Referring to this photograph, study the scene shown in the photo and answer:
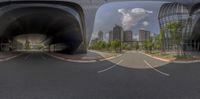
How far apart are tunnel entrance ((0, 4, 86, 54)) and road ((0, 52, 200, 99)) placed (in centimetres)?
10

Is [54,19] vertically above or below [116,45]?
above

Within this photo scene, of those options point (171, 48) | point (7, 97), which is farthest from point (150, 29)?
point (7, 97)

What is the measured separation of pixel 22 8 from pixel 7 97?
70 centimetres

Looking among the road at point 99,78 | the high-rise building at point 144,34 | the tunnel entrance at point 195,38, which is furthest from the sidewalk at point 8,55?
the tunnel entrance at point 195,38

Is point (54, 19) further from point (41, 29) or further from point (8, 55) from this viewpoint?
point (8, 55)

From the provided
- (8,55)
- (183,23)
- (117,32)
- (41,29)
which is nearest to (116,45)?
(117,32)

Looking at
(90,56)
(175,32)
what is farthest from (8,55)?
(175,32)

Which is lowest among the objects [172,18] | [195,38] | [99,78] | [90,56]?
[99,78]

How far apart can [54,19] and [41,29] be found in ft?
0.44

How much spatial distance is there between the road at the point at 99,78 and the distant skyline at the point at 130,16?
8.3 inches

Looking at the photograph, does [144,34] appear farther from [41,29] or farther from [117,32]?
[41,29]

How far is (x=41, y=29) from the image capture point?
1489 millimetres

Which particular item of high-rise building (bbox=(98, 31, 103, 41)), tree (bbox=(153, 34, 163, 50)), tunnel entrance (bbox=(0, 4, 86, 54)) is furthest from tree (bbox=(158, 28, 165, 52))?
tunnel entrance (bbox=(0, 4, 86, 54))

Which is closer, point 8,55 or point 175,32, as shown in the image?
point 175,32
